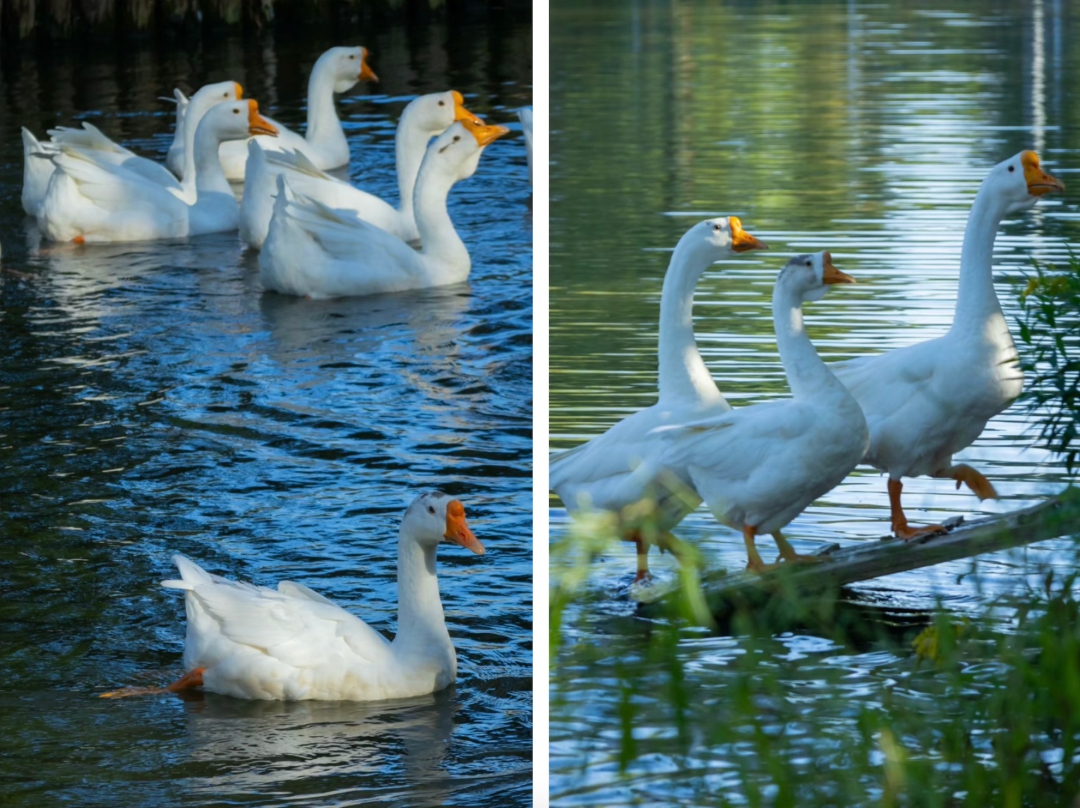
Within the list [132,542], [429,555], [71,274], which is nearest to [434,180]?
[71,274]

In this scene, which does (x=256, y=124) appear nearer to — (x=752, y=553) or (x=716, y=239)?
(x=716, y=239)

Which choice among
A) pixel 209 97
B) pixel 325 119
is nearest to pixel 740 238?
pixel 209 97

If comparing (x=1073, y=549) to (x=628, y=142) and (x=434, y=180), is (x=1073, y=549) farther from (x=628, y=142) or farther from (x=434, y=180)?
(x=434, y=180)

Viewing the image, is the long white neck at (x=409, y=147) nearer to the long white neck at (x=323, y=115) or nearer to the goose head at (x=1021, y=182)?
the long white neck at (x=323, y=115)

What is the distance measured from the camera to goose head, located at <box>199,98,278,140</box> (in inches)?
288

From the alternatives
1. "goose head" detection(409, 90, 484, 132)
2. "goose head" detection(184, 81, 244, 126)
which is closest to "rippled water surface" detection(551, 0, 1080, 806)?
"goose head" detection(409, 90, 484, 132)

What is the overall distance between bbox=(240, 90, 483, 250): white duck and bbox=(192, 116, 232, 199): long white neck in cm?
53

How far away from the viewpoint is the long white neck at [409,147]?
23.1 ft

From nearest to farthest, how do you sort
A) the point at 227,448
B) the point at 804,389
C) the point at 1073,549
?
the point at 1073,549, the point at 804,389, the point at 227,448

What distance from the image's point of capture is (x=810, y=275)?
122 inches

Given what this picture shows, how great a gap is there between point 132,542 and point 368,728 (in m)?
1.04

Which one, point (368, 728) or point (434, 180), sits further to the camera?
point (434, 180)

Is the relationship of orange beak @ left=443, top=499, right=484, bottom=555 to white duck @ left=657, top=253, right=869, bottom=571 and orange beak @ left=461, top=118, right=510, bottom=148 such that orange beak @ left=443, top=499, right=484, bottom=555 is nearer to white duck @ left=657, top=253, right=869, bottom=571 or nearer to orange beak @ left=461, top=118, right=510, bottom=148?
white duck @ left=657, top=253, right=869, bottom=571

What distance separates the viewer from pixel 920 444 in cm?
326
